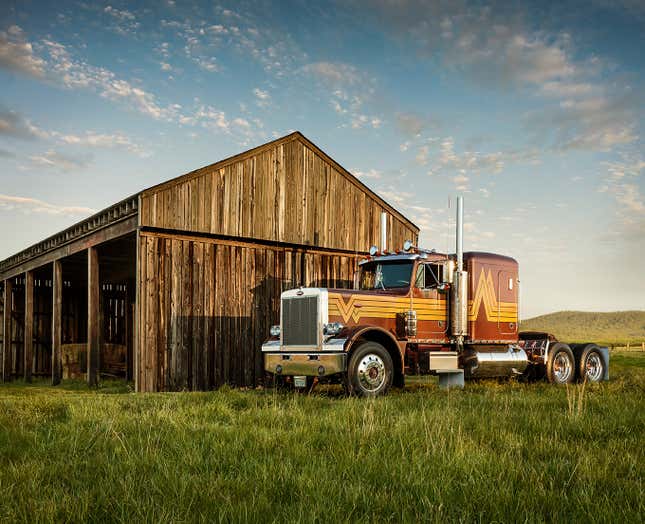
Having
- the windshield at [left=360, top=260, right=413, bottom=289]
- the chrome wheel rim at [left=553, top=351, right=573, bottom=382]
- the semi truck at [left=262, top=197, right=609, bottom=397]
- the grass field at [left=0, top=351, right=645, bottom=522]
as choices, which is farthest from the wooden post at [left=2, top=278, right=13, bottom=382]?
the chrome wheel rim at [left=553, top=351, right=573, bottom=382]

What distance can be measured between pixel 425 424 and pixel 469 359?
22.4 feet

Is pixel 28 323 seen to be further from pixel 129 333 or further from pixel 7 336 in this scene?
pixel 7 336

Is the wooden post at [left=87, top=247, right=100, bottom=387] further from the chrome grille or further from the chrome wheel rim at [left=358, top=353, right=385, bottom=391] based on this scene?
the chrome wheel rim at [left=358, top=353, right=385, bottom=391]

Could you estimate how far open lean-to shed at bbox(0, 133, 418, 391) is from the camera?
50.9 feet

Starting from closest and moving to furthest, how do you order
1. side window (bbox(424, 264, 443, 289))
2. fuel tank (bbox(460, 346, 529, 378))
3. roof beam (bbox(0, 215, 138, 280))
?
side window (bbox(424, 264, 443, 289)) → fuel tank (bbox(460, 346, 529, 378)) → roof beam (bbox(0, 215, 138, 280))

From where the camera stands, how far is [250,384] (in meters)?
17.2

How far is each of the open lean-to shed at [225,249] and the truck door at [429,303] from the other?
5735 millimetres

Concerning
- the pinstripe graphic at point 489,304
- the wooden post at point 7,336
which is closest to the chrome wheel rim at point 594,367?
the pinstripe graphic at point 489,304

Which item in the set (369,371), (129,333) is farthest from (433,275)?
(129,333)

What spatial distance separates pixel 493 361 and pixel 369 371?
12.5 feet

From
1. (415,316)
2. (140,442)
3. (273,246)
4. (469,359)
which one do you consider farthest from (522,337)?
(140,442)

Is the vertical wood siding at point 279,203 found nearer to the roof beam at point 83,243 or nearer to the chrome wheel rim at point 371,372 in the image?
the roof beam at point 83,243

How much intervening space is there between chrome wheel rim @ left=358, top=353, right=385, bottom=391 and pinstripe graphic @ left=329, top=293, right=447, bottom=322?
923 mm

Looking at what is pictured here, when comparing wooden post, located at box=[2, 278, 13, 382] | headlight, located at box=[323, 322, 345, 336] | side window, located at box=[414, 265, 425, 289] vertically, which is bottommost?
wooden post, located at box=[2, 278, 13, 382]
